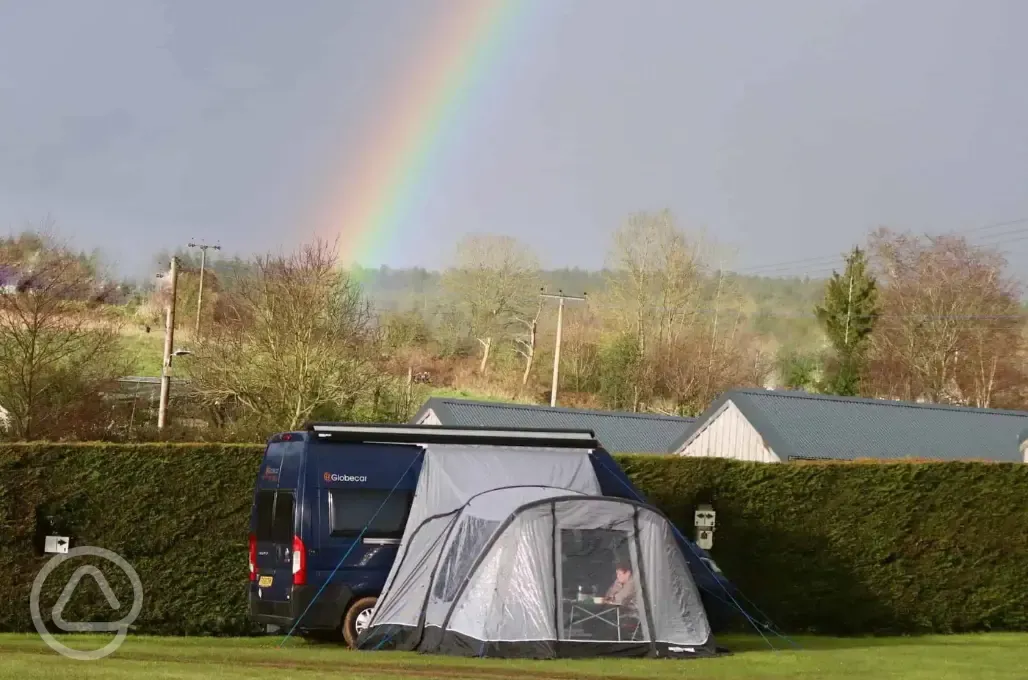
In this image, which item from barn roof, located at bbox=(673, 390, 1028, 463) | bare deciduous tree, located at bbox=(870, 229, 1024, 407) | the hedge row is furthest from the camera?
bare deciduous tree, located at bbox=(870, 229, 1024, 407)

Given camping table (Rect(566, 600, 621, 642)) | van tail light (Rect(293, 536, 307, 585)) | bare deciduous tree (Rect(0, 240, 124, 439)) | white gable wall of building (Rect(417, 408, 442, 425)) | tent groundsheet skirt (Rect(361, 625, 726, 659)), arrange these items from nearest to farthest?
tent groundsheet skirt (Rect(361, 625, 726, 659)) → camping table (Rect(566, 600, 621, 642)) → van tail light (Rect(293, 536, 307, 585)) → bare deciduous tree (Rect(0, 240, 124, 439)) → white gable wall of building (Rect(417, 408, 442, 425))

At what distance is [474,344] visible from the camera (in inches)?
3027

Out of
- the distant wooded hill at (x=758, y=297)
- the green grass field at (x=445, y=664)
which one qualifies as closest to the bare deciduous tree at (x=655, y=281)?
the distant wooded hill at (x=758, y=297)

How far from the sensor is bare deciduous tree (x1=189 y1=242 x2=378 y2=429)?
3706 centimetres

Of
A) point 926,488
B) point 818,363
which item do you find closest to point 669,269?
point 818,363

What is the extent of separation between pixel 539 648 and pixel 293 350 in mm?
25683

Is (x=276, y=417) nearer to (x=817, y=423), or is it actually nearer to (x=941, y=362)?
(x=817, y=423)

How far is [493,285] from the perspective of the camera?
260 ft

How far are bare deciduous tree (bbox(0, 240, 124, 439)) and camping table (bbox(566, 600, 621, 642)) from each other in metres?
21.8

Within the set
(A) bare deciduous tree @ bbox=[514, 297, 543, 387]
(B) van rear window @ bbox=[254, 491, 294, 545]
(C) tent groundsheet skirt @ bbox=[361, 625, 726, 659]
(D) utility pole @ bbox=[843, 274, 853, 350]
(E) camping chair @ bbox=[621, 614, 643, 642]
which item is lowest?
(C) tent groundsheet skirt @ bbox=[361, 625, 726, 659]

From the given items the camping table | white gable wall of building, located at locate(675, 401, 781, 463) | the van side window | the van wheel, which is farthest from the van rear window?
white gable wall of building, located at locate(675, 401, 781, 463)

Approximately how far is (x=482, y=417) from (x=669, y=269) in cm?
3753

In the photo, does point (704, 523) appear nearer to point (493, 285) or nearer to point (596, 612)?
point (596, 612)
